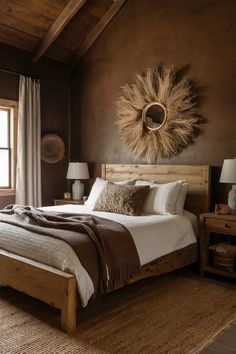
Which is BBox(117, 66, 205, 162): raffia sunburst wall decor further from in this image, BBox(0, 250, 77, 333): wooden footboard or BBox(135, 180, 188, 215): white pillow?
BBox(0, 250, 77, 333): wooden footboard

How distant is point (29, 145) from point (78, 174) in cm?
85

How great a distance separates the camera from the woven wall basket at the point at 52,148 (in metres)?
5.23

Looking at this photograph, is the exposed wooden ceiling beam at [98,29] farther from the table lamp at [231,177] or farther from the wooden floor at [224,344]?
the wooden floor at [224,344]

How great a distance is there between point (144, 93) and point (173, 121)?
621 millimetres

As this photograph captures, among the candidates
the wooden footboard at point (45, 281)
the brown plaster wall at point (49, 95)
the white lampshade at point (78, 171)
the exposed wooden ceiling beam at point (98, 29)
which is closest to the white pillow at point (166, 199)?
the wooden footboard at point (45, 281)

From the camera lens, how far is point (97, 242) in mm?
2600

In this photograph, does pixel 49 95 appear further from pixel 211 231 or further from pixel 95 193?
pixel 211 231

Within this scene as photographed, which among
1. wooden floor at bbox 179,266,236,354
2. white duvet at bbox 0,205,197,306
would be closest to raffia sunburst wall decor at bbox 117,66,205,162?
white duvet at bbox 0,205,197,306

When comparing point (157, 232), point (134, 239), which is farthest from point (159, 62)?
point (134, 239)

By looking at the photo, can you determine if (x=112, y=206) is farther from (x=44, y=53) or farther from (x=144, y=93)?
(x=44, y=53)

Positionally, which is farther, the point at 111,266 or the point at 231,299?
the point at 231,299

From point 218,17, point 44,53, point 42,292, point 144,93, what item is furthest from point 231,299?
point 44,53

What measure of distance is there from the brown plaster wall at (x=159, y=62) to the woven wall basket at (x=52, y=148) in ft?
0.90

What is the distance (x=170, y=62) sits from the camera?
4367 mm
